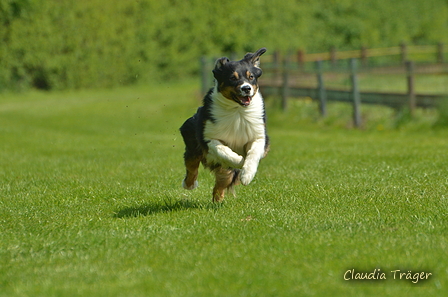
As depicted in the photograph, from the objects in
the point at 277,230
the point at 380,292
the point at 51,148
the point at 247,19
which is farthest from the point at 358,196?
the point at 247,19

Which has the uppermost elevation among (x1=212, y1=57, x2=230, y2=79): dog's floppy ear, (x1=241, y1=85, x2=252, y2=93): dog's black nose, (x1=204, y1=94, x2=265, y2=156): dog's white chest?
(x1=212, y1=57, x2=230, y2=79): dog's floppy ear

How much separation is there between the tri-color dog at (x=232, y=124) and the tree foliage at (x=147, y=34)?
16967 millimetres

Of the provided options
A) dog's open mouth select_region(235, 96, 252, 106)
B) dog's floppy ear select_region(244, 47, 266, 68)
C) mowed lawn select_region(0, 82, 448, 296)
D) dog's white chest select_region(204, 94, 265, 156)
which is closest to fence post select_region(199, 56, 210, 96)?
mowed lawn select_region(0, 82, 448, 296)

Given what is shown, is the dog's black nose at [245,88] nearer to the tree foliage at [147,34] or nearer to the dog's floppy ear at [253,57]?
the dog's floppy ear at [253,57]

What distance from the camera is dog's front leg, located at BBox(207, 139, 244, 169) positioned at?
698cm

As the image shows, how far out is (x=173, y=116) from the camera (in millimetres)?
22781

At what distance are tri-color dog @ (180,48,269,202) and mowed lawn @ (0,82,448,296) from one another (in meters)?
0.48

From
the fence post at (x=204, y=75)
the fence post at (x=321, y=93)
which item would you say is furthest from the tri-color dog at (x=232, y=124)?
the fence post at (x=204, y=75)

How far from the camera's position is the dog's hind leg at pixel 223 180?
24.6 feet

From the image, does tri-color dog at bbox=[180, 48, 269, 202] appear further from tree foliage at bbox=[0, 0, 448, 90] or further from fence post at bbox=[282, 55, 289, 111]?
tree foliage at bbox=[0, 0, 448, 90]

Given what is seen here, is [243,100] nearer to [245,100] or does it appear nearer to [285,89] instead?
[245,100]

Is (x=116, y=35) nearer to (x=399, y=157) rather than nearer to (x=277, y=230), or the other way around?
(x=399, y=157)

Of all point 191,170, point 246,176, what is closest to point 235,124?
point 246,176

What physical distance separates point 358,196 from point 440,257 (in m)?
2.66
